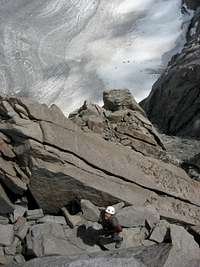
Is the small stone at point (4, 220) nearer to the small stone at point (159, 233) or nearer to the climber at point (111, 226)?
the climber at point (111, 226)

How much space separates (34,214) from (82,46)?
2962 cm

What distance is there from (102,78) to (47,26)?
7032mm

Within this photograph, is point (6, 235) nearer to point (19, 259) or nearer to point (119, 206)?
point (19, 259)

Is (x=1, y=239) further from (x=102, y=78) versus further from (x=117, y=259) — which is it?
(x=102, y=78)

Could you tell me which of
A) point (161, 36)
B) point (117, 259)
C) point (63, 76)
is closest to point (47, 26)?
point (63, 76)

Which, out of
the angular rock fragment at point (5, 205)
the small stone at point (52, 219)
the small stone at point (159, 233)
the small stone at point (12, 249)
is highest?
the angular rock fragment at point (5, 205)

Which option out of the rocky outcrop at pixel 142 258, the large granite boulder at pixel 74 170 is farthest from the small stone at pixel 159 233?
the large granite boulder at pixel 74 170

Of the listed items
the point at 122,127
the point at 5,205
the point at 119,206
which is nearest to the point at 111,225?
the point at 119,206

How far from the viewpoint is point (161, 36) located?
4591 centimetres

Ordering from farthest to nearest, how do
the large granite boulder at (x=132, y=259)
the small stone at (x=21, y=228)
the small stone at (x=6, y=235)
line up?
the small stone at (x=21, y=228) → the small stone at (x=6, y=235) → the large granite boulder at (x=132, y=259)

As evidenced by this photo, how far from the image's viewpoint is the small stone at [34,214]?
1374 cm

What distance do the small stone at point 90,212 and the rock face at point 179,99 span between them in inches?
533

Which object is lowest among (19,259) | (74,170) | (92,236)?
(92,236)

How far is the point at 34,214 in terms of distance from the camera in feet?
45.6
